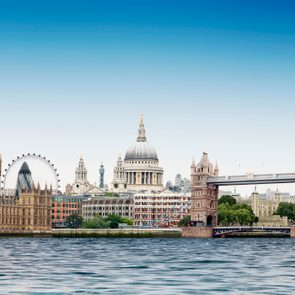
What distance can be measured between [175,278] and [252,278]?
382 centimetres

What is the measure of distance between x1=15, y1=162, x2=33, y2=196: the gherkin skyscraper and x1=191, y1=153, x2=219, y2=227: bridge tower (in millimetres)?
30779

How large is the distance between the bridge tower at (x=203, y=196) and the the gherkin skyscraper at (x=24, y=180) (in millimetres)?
30779

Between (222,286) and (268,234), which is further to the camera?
(268,234)

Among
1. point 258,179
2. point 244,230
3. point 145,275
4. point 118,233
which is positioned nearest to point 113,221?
point 118,233

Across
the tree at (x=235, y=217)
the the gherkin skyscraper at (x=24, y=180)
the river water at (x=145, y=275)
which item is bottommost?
the river water at (x=145, y=275)

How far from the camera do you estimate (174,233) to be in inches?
6565

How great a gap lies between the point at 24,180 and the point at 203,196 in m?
35.5

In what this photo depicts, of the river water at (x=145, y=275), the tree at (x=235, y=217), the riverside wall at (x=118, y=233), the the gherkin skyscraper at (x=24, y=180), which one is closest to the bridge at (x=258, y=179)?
the riverside wall at (x=118, y=233)

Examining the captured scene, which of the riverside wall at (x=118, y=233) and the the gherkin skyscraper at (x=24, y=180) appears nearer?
the riverside wall at (x=118, y=233)

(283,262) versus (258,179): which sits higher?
(258,179)

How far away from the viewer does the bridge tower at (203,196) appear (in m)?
170

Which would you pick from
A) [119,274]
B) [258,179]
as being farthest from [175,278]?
[258,179]

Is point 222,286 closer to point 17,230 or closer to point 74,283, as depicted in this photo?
point 74,283

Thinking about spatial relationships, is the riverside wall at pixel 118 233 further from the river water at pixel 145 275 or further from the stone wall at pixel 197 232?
the river water at pixel 145 275
